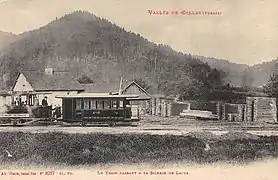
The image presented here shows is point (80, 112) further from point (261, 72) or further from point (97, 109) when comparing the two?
point (261, 72)

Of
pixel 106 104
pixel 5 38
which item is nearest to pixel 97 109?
pixel 106 104

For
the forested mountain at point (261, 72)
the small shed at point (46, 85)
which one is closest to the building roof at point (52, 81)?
the small shed at point (46, 85)

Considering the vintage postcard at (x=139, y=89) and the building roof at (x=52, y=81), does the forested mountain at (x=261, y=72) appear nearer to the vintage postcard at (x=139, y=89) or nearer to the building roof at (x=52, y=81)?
the vintage postcard at (x=139, y=89)

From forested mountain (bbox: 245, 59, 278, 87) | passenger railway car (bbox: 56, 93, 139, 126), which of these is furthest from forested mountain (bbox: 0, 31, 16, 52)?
forested mountain (bbox: 245, 59, 278, 87)

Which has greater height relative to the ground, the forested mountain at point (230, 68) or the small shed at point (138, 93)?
the forested mountain at point (230, 68)

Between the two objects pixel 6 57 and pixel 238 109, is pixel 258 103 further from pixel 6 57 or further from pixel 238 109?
pixel 6 57

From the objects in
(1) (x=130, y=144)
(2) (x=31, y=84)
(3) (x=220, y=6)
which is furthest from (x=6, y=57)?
(3) (x=220, y=6)

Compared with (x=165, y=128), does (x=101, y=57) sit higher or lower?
higher

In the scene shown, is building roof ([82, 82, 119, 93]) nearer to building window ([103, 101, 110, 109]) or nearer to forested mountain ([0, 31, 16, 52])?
building window ([103, 101, 110, 109])
